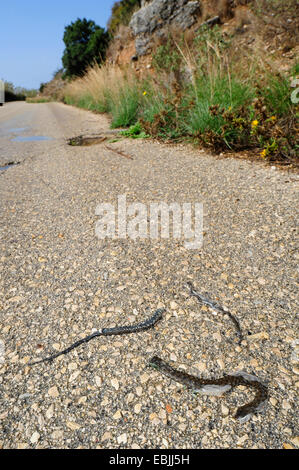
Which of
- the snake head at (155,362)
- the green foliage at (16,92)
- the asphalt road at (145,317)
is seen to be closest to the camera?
the asphalt road at (145,317)

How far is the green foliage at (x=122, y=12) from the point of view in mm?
16328

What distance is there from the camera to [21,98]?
113 ft

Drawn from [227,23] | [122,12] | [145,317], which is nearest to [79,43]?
[122,12]

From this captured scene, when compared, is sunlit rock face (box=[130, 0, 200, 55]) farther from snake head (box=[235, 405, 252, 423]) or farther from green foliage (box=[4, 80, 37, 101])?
green foliage (box=[4, 80, 37, 101])

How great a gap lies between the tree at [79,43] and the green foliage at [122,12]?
2014 mm

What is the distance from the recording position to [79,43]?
23047 millimetres

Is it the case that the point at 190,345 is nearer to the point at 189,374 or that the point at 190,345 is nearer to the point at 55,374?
the point at 189,374

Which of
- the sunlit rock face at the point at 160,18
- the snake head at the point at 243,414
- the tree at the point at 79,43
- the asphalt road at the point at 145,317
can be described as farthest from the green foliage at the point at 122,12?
the snake head at the point at 243,414

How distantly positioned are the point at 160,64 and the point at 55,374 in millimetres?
6898

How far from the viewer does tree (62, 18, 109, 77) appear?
872 inches

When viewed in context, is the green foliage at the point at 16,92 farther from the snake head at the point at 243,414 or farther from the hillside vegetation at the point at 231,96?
the snake head at the point at 243,414
